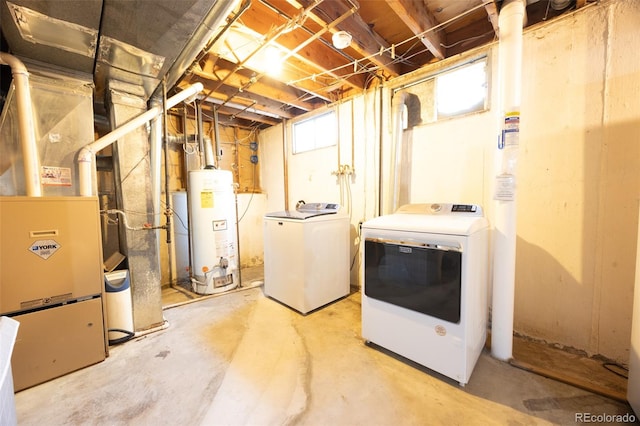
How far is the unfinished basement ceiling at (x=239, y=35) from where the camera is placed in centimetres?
138

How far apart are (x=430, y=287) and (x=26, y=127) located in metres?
2.85

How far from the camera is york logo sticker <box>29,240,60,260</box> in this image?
1.56m

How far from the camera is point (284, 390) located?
4.89 feet

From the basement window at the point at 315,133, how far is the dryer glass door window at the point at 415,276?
1.97m

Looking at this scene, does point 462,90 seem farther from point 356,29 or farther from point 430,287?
point 430,287

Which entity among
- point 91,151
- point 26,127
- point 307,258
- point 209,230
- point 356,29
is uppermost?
point 356,29

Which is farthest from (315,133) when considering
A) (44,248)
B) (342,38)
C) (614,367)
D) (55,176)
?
(614,367)

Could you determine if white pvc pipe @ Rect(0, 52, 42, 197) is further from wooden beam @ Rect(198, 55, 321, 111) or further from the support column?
wooden beam @ Rect(198, 55, 321, 111)

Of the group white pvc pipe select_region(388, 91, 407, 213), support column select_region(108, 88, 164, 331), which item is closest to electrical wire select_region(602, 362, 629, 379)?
white pvc pipe select_region(388, 91, 407, 213)

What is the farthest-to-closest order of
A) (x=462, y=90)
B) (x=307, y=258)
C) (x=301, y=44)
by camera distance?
(x=307, y=258) < (x=462, y=90) < (x=301, y=44)

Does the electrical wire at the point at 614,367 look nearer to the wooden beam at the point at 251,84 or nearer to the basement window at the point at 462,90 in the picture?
the basement window at the point at 462,90

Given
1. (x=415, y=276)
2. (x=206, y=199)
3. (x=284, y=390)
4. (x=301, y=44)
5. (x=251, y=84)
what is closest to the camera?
(x=284, y=390)

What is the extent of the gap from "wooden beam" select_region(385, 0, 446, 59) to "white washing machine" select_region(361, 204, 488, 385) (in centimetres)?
139

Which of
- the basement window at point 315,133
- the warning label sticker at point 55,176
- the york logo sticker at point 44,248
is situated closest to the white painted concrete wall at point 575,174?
the basement window at point 315,133
